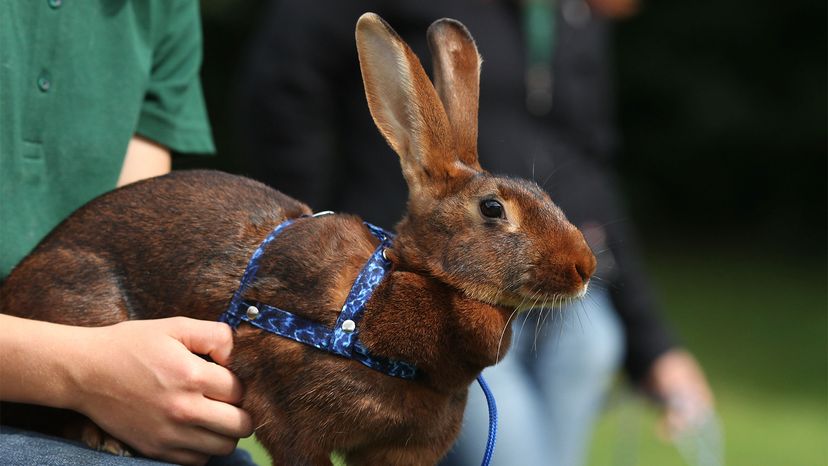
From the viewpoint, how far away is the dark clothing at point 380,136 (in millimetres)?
3617

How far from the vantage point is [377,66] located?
1901 millimetres

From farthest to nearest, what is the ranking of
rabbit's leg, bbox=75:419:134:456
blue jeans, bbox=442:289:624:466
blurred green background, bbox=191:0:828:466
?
1. blurred green background, bbox=191:0:828:466
2. blue jeans, bbox=442:289:624:466
3. rabbit's leg, bbox=75:419:134:456

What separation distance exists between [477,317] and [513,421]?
1.86 metres

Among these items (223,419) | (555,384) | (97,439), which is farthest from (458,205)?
(555,384)

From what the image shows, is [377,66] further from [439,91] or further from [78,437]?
[78,437]

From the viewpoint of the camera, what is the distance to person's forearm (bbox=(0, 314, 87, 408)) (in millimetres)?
1787

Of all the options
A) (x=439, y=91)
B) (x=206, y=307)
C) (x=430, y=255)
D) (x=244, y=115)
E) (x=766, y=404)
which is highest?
(x=439, y=91)

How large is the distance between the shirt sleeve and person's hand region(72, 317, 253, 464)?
2.14ft

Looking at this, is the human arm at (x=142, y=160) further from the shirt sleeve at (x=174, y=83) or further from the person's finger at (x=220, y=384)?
the person's finger at (x=220, y=384)

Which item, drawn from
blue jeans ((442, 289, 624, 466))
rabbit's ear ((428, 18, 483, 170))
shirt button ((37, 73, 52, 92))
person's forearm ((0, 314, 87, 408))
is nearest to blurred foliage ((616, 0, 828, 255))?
blue jeans ((442, 289, 624, 466))

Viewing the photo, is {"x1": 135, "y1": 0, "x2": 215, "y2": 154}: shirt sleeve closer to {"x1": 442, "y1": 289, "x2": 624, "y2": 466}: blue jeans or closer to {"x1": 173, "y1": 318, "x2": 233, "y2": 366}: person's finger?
{"x1": 173, "y1": 318, "x2": 233, "y2": 366}: person's finger

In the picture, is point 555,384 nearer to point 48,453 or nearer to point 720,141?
point 48,453

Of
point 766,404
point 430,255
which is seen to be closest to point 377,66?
point 430,255

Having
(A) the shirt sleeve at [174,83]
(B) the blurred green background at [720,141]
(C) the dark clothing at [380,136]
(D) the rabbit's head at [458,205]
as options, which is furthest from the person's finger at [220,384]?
(B) the blurred green background at [720,141]
